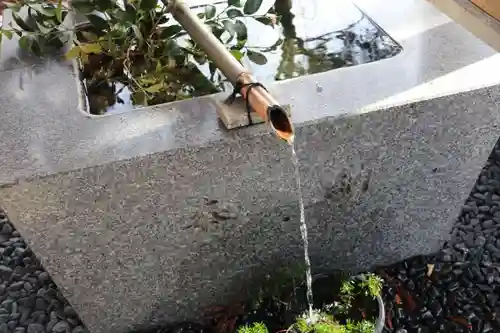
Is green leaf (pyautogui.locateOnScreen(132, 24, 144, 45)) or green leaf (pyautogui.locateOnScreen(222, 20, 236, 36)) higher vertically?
green leaf (pyautogui.locateOnScreen(132, 24, 144, 45))

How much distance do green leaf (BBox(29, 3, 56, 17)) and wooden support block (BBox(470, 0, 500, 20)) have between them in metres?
1.90

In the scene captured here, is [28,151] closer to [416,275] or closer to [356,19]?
[356,19]

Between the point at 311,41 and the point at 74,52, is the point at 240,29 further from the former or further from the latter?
the point at 74,52

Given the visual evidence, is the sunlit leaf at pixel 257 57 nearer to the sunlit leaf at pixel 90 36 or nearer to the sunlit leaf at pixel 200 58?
the sunlit leaf at pixel 200 58

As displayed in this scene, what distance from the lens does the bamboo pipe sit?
1058 millimetres

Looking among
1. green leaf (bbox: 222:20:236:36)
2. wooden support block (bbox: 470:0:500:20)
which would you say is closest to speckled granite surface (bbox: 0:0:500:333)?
green leaf (bbox: 222:20:236:36)

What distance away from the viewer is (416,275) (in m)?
1.60

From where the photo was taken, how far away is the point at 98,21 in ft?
4.64

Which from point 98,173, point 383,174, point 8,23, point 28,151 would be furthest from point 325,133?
point 8,23

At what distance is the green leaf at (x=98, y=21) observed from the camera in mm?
1408

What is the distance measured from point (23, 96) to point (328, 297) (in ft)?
2.74

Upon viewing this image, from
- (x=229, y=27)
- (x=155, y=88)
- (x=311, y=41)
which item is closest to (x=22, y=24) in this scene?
(x=155, y=88)

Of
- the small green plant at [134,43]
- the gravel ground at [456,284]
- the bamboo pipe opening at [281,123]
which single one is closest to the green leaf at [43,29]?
the small green plant at [134,43]

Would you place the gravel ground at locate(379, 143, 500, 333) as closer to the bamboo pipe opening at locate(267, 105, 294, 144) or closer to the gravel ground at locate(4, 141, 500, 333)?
the gravel ground at locate(4, 141, 500, 333)
